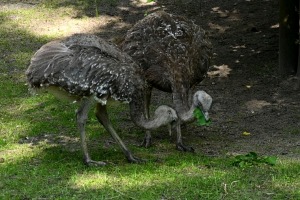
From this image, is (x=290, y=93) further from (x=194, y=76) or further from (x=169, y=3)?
(x=169, y=3)

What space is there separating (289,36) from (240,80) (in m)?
1.08

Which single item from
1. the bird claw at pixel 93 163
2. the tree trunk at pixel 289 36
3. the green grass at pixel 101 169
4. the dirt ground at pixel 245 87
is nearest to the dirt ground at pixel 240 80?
the dirt ground at pixel 245 87

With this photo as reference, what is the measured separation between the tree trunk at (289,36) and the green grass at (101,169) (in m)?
2.56

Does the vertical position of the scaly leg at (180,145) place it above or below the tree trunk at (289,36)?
below

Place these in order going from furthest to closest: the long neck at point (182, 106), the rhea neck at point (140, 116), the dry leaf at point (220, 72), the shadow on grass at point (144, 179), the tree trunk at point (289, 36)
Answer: the dry leaf at point (220, 72) → the tree trunk at point (289, 36) → the long neck at point (182, 106) → the rhea neck at point (140, 116) → the shadow on grass at point (144, 179)

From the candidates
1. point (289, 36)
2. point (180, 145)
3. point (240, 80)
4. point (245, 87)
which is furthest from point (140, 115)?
point (289, 36)

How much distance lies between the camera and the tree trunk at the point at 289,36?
1152 cm

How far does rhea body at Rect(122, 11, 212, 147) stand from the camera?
28.3ft

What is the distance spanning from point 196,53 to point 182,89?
0.73 metres

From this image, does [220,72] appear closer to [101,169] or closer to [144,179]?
[101,169]

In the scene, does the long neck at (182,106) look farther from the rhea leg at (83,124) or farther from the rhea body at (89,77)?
the rhea leg at (83,124)

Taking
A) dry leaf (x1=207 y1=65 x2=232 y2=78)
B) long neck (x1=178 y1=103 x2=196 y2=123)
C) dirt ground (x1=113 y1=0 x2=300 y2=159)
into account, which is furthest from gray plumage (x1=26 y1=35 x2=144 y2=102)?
dry leaf (x1=207 y1=65 x2=232 y2=78)

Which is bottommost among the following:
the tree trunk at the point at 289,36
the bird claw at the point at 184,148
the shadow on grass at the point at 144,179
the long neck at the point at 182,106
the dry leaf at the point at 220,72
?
the bird claw at the point at 184,148

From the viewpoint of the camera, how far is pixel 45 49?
25.7 ft
